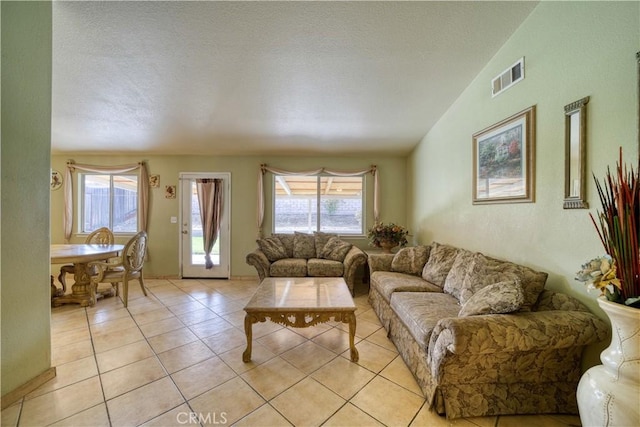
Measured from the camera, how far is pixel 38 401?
150cm

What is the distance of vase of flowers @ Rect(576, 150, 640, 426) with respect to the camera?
Answer: 92 cm

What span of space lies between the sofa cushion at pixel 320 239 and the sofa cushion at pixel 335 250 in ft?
0.25

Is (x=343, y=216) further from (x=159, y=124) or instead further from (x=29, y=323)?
(x=29, y=323)

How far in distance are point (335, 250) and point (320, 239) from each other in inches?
16.3

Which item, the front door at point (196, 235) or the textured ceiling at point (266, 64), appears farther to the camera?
the front door at point (196, 235)

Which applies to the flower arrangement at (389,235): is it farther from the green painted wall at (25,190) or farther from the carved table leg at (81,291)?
the carved table leg at (81,291)

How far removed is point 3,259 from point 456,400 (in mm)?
2903

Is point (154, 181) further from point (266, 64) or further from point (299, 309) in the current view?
point (299, 309)

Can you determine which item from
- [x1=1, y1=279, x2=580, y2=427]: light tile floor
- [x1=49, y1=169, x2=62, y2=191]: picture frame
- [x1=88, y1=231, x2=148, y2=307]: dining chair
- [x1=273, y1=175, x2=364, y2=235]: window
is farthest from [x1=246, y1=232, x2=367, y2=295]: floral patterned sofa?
[x1=49, y1=169, x2=62, y2=191]: picture frame

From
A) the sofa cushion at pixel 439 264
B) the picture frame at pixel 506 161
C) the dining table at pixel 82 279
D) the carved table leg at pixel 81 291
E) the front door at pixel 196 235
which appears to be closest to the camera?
the picture frame at pixel 506 161

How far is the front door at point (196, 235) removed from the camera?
177 inches

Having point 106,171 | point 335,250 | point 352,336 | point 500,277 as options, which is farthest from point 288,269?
point 106,171

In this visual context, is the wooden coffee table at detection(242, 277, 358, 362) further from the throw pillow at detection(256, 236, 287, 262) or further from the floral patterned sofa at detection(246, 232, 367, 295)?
the throw pillow at detection(256, 236, 287, 262)

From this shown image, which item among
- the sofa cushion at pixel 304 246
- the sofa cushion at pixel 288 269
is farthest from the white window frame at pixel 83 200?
the sofa cushion at pixel 304 246
